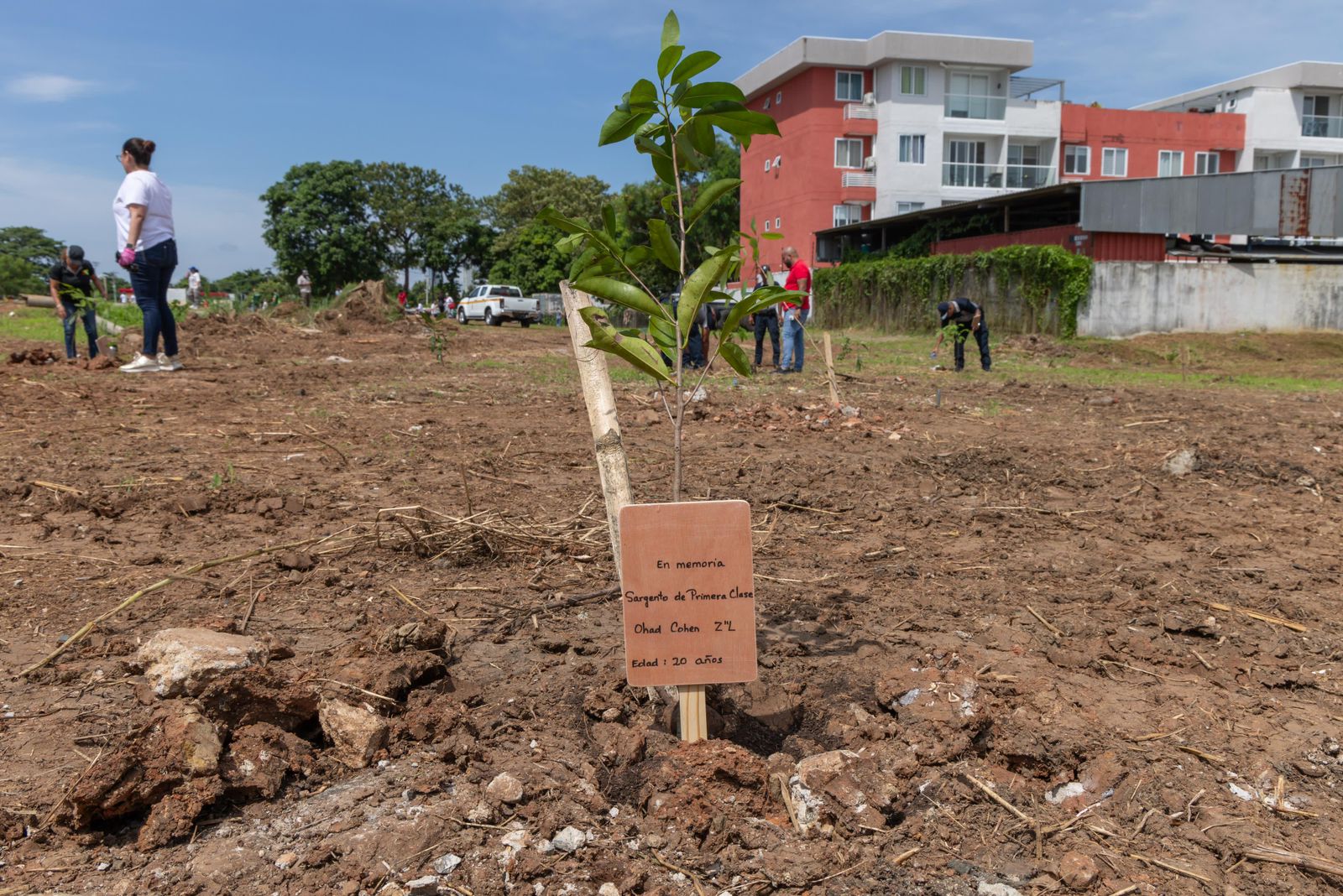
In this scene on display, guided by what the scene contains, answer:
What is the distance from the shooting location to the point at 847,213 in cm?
4366

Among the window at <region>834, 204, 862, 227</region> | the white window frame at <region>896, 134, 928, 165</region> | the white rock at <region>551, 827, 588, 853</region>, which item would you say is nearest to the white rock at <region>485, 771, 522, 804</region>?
the white rock at <region>551, 827, 588, 853</region>

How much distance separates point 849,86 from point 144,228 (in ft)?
131

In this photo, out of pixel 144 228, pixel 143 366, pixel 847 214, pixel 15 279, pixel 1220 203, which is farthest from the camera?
pixel 847 214

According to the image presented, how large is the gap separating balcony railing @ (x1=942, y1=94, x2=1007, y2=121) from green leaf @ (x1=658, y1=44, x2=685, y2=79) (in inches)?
1780

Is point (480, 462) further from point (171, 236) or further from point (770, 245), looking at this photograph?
point (770, 245)

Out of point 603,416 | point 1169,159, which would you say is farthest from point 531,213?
point 603,416

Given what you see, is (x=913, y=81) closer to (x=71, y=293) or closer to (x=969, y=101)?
(x=969, y=101)

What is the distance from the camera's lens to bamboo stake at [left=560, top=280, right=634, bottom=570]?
3.00 m

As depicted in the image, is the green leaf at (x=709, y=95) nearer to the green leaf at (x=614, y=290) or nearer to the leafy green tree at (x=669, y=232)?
the leafy green tree at (x=669, y=232)

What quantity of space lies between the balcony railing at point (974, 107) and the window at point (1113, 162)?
5322mm

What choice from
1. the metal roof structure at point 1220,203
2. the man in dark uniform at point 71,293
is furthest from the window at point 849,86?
the man in dark uniform at point 71,293

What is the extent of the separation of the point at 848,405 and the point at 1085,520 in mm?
4165

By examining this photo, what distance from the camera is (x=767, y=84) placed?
4569cm

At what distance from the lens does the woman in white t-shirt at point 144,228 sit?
8.52 metres
